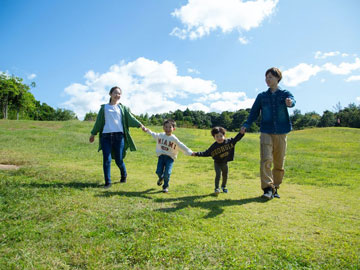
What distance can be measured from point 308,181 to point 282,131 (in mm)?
3912

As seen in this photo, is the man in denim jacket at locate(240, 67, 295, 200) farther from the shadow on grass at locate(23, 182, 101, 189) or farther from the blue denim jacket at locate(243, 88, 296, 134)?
the shadow on grass at locate(23, 182, 101, 189)

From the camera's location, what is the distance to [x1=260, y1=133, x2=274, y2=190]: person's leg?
5352 mm

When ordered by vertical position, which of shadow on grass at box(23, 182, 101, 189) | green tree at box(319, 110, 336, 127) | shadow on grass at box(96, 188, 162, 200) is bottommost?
shadow on grass at box(96, 188, 162, 200)

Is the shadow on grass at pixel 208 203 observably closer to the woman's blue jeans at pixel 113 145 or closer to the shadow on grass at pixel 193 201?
the shadow on grass at pixel 193 201

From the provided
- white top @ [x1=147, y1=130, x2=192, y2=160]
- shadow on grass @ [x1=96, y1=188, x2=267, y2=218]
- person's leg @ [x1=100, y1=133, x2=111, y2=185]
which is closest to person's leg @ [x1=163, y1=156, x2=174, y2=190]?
white top @ [x1=147, y1=130, x2=192, y2=160]

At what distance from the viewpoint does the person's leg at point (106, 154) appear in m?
5.89

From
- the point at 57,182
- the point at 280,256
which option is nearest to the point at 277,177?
the point at 280,256

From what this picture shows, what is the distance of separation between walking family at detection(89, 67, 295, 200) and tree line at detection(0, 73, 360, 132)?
4125cm

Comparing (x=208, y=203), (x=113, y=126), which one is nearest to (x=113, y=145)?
(x=113, y=126)

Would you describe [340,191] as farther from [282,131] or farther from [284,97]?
[284,97]

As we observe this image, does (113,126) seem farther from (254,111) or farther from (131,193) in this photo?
(254,111)

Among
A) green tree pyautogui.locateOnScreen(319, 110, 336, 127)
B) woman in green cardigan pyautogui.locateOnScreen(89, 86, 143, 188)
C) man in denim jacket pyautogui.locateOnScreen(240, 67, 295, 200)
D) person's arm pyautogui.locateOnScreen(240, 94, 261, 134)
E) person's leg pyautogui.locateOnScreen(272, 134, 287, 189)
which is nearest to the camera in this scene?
man in denim jacket pyautogui.locateOnScreen(240, 67, 295, 200)

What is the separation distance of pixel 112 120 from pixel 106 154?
90 centimetres

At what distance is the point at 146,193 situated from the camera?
5.51 m
